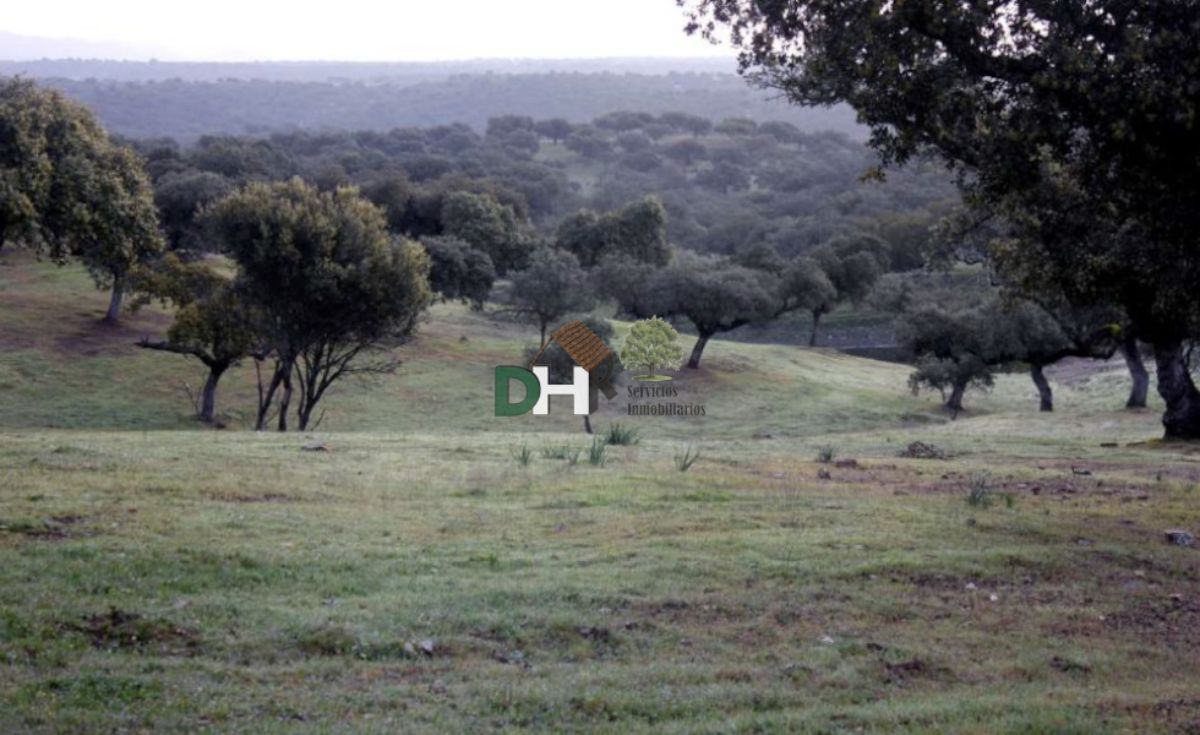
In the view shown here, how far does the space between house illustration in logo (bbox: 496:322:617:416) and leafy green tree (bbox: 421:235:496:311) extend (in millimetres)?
14352

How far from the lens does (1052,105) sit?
37.3 feet

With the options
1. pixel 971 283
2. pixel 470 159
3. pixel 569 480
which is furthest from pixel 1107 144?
pixel 470 159

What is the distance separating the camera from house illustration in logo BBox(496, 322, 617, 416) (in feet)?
122

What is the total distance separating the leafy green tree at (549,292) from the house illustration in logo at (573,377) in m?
7.22

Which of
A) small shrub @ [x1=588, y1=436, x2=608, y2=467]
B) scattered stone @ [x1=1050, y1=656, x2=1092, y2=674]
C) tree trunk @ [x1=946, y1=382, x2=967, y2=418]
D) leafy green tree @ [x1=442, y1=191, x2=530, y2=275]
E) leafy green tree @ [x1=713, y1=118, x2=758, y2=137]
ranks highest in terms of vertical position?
leafy green tree @ [x1=713, y1=118, x2=758, y2=137]

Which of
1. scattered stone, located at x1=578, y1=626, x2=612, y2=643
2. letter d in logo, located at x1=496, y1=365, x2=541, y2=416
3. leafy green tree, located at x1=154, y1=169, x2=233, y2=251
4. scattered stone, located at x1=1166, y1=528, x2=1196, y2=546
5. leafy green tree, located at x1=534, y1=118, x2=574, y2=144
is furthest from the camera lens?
leafy green tree, located at x1=534, y1=118, x2=574, y2=144

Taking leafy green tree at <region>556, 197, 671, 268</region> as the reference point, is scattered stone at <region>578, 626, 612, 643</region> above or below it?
above

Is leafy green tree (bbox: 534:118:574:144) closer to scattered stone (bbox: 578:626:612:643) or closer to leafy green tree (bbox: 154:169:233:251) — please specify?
leafy green tree (bbox: 154:169:233:251)

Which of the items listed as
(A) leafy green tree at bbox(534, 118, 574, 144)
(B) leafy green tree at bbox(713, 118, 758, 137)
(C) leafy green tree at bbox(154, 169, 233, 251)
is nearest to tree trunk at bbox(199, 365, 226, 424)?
(C) leafy green tree at bbox(154, 169, 233, 251)

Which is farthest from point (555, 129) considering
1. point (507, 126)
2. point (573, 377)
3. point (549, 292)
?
point (573, 377)

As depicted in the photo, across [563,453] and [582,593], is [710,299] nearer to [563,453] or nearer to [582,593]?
[563,453]

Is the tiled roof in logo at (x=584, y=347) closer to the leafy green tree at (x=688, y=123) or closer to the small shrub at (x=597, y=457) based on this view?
the small shrub at (x=597, y=457)

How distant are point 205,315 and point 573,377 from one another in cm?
1167

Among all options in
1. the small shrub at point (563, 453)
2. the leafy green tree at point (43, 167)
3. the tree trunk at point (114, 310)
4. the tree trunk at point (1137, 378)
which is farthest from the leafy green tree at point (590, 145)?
the small shrub at point (563, 453)
